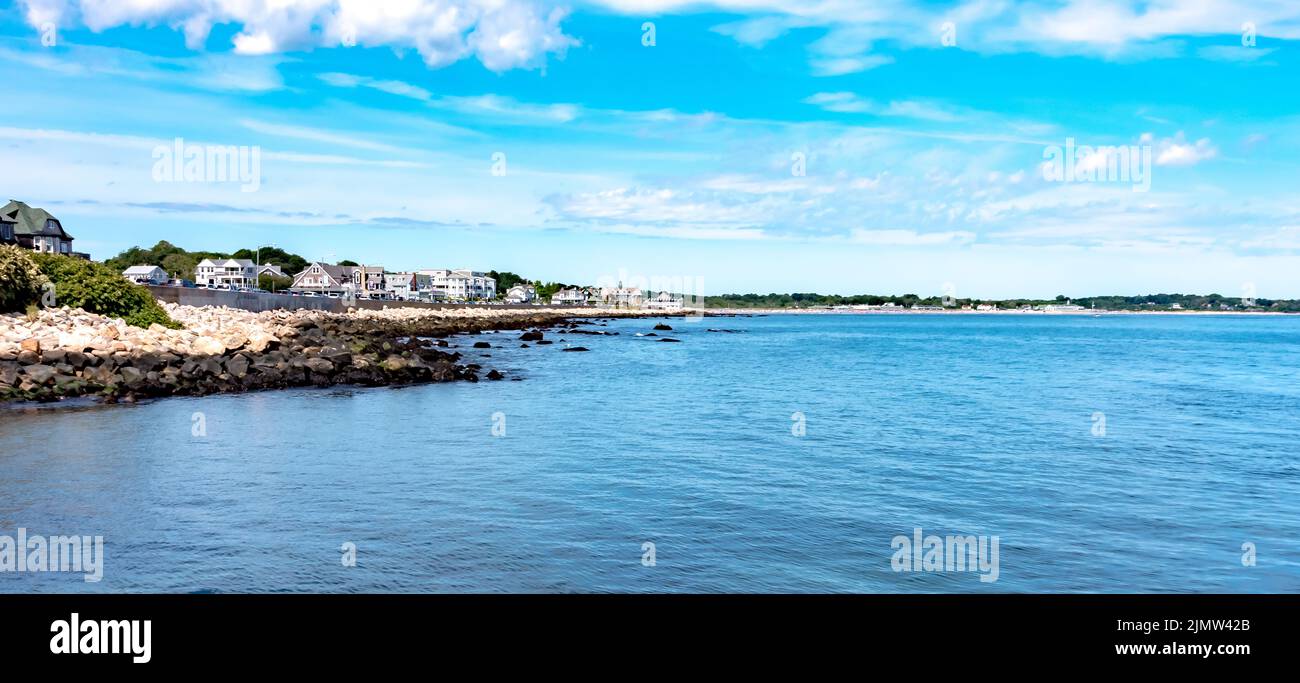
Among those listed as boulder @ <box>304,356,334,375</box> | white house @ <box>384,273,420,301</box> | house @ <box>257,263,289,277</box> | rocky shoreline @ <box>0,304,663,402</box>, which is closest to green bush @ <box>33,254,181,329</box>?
rocky shoreline @ <box>0,304,663,402</box>

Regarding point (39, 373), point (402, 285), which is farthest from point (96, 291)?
point (402, 285)

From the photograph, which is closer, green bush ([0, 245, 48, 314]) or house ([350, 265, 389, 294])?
green bush ([0, 245, 48, 314])

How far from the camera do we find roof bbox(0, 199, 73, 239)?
88375mm

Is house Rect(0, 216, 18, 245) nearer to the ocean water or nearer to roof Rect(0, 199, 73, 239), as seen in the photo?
roof Rect(0, 199, 73, 239)

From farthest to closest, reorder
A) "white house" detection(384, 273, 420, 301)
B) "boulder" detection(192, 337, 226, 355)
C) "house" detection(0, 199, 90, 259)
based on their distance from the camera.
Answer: "white house" detection(384, 273, 420, 301) → "house" detection(0, 199, 90, 259) → "boulder" detection(192, 337, 226, 355)

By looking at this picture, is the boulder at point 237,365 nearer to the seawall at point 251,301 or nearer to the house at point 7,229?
the seawall at point 251,301

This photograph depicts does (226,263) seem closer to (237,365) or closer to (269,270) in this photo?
(269,270)

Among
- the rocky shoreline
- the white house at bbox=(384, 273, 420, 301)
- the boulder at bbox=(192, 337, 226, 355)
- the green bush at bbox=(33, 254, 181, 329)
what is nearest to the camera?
the rocky shoreline

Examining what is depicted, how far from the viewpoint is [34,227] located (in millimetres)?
89438

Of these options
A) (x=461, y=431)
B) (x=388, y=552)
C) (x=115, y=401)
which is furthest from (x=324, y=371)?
(x=388, y=552)

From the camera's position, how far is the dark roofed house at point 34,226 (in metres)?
87.7

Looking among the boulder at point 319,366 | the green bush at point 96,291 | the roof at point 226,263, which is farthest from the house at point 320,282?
the boulder at point 319,366

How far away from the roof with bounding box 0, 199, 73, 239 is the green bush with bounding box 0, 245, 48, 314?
199 feet

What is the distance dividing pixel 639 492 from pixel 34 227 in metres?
97.0
